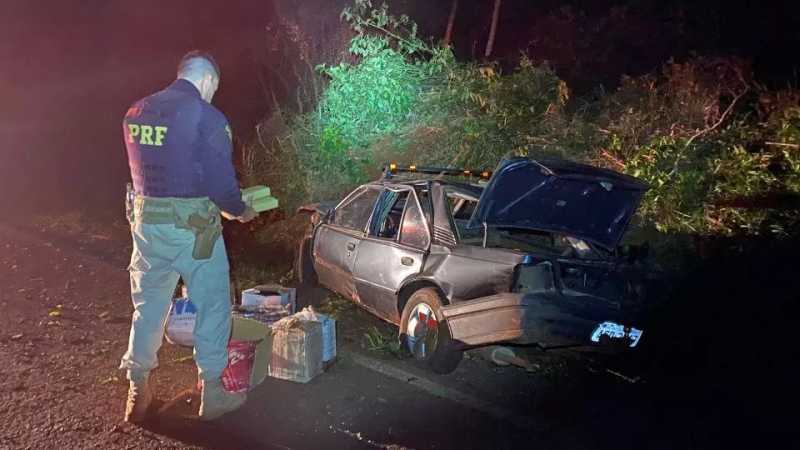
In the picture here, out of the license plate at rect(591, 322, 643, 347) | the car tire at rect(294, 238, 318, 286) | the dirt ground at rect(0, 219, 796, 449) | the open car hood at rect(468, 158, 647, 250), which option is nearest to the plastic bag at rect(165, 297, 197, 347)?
the dirt ground at rect(0, 219, 796, 449)

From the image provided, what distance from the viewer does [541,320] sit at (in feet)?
15.1

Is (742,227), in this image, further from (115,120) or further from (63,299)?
(115,120)

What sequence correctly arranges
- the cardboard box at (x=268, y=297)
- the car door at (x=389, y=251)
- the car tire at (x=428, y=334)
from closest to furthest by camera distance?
the car tire at (x=428, y=334), the car door at (x=389, y=251), the cardboard box at (x=268, y=297)

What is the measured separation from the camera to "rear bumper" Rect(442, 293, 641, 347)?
462cm

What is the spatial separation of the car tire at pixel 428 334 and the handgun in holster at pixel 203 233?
1723mm

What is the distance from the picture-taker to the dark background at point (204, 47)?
13297 mm

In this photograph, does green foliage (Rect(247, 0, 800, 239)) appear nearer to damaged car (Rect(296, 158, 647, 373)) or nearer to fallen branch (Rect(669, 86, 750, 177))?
fallen branch (Rect(669, 86, 750, 177))

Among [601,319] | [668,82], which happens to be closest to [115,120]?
[668,82]

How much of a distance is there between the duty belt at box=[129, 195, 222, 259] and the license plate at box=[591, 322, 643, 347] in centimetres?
248

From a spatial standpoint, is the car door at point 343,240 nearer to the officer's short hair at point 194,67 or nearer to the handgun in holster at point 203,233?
the handgun in holster at point 203,233

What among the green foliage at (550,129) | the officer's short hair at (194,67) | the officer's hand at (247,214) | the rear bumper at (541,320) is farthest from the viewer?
the green foliage at (550,129)

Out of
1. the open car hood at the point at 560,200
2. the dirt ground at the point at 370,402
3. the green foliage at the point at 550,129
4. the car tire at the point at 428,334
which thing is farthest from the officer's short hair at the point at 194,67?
the green foliage at the point at 550,129

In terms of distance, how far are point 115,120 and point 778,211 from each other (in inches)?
596

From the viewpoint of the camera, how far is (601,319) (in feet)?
15.5
